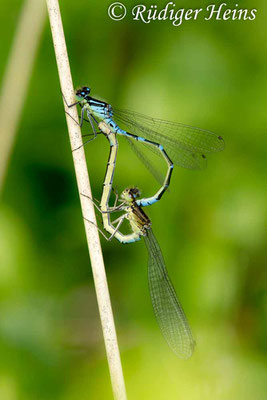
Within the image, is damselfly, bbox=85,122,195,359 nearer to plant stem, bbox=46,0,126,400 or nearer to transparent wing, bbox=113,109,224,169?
transparent wing, bbox=113,109,224,169

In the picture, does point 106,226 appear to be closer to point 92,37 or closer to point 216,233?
point 216,233

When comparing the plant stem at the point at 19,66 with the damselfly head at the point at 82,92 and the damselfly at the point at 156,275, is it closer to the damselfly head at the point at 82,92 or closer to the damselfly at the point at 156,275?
the damselfly head at the point at 82,92

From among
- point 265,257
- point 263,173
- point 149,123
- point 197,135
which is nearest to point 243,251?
point 265,257

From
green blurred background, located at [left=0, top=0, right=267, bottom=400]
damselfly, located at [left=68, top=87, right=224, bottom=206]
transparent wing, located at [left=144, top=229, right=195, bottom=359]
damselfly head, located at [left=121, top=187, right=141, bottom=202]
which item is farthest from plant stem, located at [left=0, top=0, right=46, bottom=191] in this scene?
transparent wing, located at [left=144, top=229, right=195, bottom=359]

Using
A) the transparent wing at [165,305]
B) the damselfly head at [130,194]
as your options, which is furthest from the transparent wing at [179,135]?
the transparent wing at [165,305]

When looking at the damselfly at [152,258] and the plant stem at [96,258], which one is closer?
the plant stem at [96,258]

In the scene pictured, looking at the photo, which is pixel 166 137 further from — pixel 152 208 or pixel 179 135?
pixel 152 208

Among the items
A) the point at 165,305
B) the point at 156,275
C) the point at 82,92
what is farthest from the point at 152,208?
the point at 82,92
